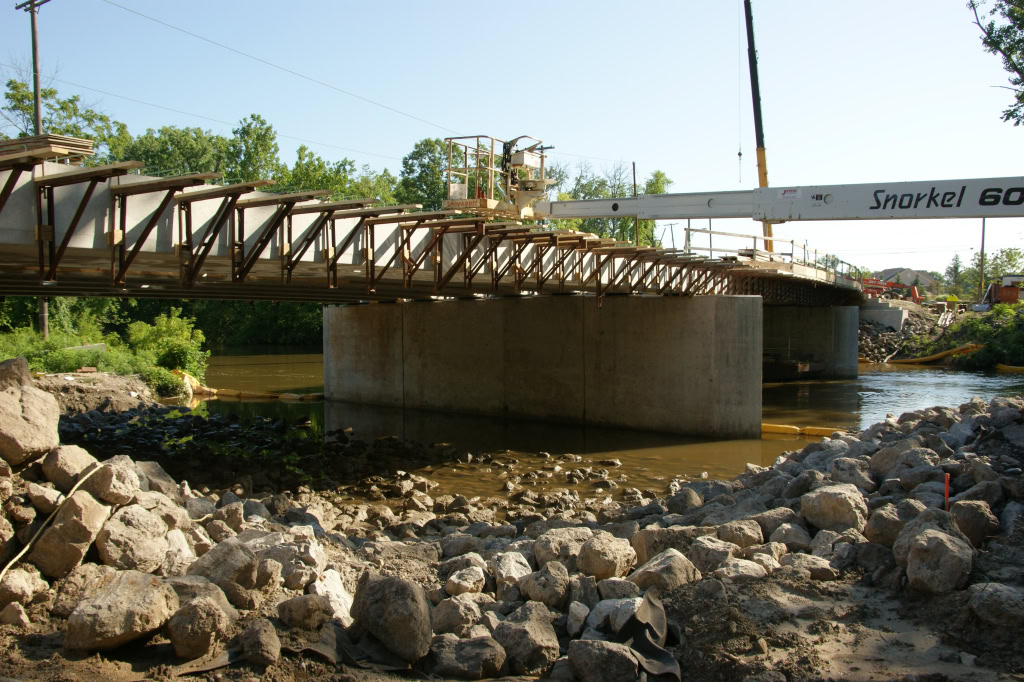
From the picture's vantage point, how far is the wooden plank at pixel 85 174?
9.30 metres

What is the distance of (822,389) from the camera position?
36.9 metres

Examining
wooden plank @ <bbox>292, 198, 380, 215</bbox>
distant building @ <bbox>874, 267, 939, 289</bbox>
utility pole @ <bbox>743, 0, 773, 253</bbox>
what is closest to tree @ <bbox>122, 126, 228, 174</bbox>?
utility pole @ <bbox>743, 0, 773, 253</bbox>

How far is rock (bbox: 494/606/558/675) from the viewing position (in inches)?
232

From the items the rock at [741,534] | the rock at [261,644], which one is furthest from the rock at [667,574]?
the rock at [261,644]

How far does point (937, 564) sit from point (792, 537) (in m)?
1.79

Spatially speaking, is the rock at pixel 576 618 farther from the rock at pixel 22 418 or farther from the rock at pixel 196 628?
the rock at pixel 22 418

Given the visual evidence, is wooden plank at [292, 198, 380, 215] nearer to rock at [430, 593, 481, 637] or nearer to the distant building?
rock at [430, 593, 481, 637]

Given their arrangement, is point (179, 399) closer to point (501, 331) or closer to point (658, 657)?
point (501, 331)

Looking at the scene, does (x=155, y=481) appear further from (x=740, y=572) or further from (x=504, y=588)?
(x=740, y=572)

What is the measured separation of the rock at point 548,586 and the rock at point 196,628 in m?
2.66

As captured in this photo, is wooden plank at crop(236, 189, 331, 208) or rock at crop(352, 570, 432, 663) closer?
rock at crop(352, 570, 432, 663)

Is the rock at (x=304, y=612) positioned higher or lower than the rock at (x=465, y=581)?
higher

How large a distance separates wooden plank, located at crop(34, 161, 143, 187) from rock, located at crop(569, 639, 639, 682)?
290 inches

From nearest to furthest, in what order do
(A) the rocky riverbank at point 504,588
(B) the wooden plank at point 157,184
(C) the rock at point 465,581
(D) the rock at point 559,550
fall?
(A) the rocky riverbank at point 504,588 < (C) the rock at point 465,581 < (D) the rock at point 559,550 < (B) the wooden plank at point 157,184
